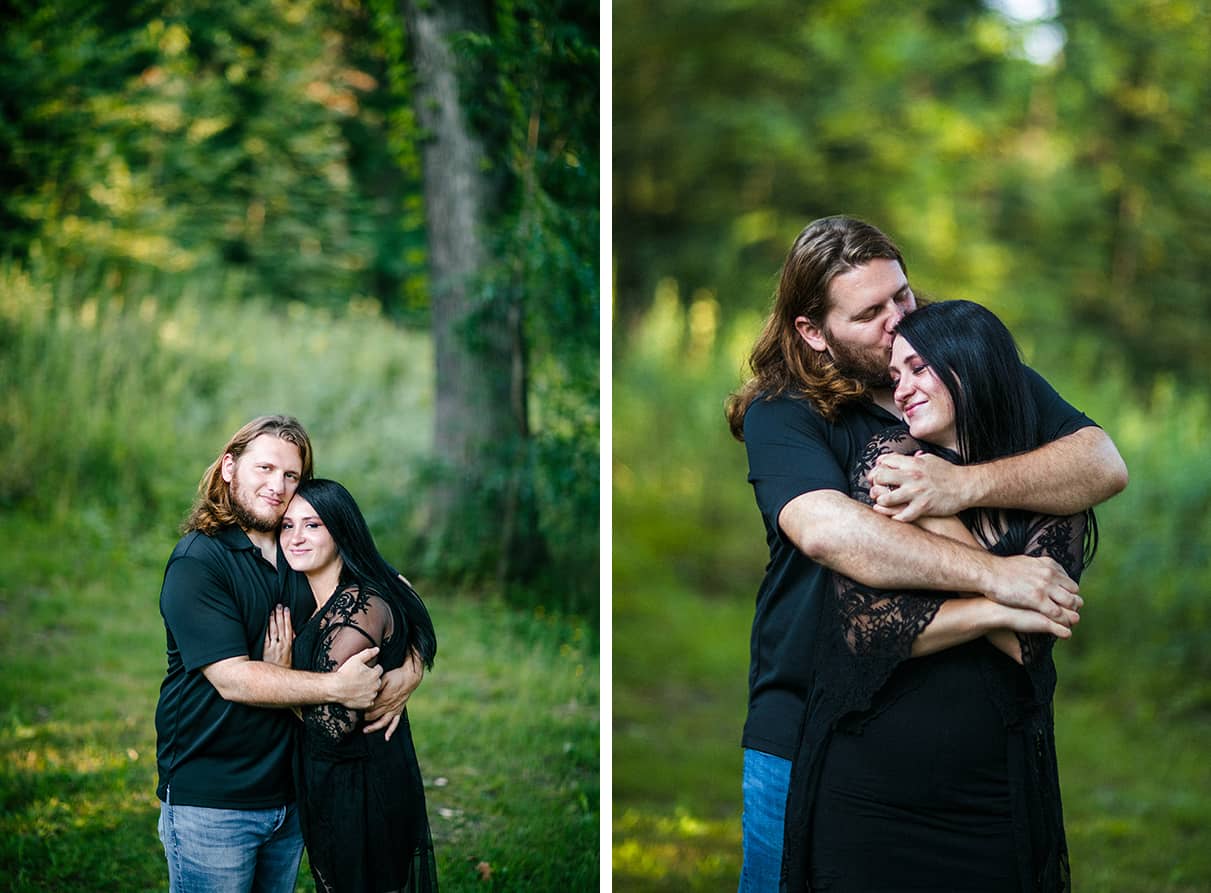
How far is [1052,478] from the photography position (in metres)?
2.01

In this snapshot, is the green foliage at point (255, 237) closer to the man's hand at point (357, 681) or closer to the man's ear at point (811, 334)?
the man's ear at point (811, 334)

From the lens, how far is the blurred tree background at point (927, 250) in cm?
573

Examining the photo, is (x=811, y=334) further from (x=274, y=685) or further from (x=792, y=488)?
(x=274, y=685)

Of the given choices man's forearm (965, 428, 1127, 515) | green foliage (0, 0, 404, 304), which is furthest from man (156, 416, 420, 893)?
green foliage (0, 0, 404, 304)

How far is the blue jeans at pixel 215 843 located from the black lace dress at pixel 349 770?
10cm

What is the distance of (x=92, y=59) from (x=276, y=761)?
4.98m

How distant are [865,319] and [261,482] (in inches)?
48.5

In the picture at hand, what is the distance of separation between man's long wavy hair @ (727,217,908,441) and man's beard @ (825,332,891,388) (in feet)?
0.06

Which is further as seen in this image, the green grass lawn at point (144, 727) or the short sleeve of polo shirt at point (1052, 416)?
the green grass lawn at point (144, 727)

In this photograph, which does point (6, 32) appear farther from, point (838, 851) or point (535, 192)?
point (838, 851)

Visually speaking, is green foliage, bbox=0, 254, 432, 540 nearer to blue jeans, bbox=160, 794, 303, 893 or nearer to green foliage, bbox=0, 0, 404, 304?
green foliage, bbox=0, 0, 404, 304

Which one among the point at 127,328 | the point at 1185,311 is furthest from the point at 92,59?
the point at 1185,311

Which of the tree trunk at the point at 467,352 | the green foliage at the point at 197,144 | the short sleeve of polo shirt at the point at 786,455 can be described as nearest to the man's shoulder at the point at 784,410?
the short sleeve of polo shirt at the point at 786,455

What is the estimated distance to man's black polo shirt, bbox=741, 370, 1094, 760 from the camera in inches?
83.3
